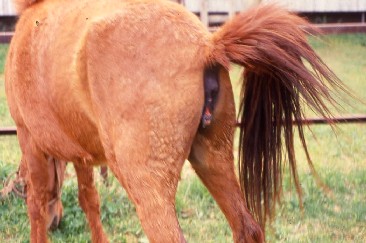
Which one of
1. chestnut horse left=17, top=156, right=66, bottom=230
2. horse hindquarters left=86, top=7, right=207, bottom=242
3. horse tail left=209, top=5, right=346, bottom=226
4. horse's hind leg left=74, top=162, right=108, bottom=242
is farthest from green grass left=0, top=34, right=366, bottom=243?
horse hindquarters left=86, top=7, right=207, bottom=242

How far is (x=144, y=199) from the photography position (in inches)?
107

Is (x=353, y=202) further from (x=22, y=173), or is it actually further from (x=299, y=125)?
(x=22, y=173)

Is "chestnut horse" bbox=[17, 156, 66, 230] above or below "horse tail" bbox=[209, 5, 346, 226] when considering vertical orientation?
below

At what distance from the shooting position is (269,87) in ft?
9.62

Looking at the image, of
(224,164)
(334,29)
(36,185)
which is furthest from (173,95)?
(334,29)

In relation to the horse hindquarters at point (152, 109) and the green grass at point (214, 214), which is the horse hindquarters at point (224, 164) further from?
the green grass at point (214, 214)

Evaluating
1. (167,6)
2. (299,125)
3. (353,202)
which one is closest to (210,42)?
(167,6)

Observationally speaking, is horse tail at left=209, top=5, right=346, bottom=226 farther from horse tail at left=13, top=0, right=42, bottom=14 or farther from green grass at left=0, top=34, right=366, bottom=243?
horse tail at left=13, top=0, right=42, bottom=14

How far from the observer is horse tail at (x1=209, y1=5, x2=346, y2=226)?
106 inches

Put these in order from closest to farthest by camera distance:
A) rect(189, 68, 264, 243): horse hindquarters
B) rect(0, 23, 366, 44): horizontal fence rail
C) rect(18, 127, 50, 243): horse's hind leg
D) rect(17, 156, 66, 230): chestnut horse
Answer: rect(189, 68, 264, 243): horse hindquarters, rect(18, 127, 50, 243): horse's hind leg, rect(17, 156, 66, 230): chestnut horse, rect(0, 23, 366, 44): horizontal fence rail

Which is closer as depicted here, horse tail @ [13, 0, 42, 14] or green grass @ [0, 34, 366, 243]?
horse tail @ [13, 0, 42, 14]

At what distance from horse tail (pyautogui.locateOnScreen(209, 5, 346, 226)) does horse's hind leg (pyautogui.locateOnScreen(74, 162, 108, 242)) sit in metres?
1.47

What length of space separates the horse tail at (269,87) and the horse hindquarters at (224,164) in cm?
15

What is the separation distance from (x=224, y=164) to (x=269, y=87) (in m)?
0.42
